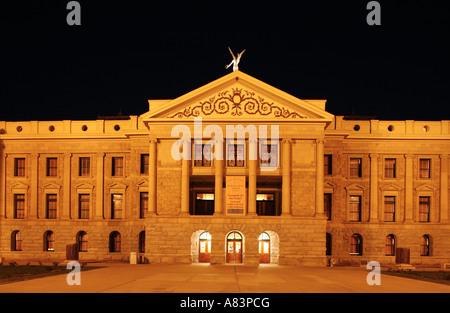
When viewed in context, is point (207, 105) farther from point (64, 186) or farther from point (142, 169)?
point (64, 186)

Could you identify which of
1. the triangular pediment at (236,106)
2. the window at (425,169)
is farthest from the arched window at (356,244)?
the triangular pediment at (236,106)

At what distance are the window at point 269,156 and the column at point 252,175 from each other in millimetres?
939

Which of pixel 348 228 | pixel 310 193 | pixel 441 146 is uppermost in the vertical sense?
pixel 441 146

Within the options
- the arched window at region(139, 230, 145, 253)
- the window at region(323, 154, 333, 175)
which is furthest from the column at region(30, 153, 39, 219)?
the window at region(323, 154, 333, 175)

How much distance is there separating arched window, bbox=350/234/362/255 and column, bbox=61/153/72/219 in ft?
96.3

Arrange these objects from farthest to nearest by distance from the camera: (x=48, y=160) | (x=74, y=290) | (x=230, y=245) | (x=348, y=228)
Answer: (x=48, y=160), (x=348, y=228), (x=230, y=245), (x=74, y=290)

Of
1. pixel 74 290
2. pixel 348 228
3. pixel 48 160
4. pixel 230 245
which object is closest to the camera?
pixel 74 290

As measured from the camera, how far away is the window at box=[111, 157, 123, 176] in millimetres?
51281

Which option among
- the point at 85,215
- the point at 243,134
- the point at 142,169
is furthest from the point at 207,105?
the point at 85,215

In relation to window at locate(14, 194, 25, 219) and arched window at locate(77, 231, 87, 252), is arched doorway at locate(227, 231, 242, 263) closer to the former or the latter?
arched window at locate(77, 231, 87, 252)

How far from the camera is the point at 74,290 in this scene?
21953mm

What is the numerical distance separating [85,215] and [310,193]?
937 inches

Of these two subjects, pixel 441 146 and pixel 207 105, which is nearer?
pixel 207 105

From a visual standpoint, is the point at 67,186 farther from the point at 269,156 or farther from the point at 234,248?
the point at 269,156
